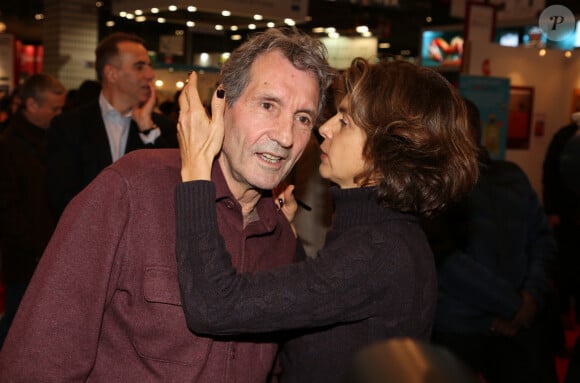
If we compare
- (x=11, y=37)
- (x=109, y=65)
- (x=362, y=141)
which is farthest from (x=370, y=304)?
(x=11, y=37)

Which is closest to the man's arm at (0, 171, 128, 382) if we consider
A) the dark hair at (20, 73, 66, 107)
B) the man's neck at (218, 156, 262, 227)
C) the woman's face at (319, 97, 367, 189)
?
the man's neck at (218, 156, 262, 227)

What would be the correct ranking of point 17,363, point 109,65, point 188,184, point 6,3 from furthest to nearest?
1. point 6,3
2. point 109,65
3. point 188,184
4. point 17,363

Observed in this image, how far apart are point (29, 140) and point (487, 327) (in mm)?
3120

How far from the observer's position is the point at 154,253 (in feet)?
5.19

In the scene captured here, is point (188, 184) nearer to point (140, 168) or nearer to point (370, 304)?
point (140, 168)

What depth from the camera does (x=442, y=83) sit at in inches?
76.9

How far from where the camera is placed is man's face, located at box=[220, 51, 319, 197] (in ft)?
5.78

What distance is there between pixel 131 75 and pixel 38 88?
4.15 ft

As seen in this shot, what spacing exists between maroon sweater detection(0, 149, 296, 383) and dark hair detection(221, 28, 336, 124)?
0.29 m

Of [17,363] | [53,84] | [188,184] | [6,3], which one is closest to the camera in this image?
[17,363]

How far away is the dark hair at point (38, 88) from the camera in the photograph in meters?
4.62

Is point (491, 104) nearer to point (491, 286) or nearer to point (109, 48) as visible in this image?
point (491, 286)

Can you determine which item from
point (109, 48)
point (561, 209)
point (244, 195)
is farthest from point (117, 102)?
point (561, 209)

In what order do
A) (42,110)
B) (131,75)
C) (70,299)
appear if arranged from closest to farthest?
(70,299) < (131,75) < (42,110)
